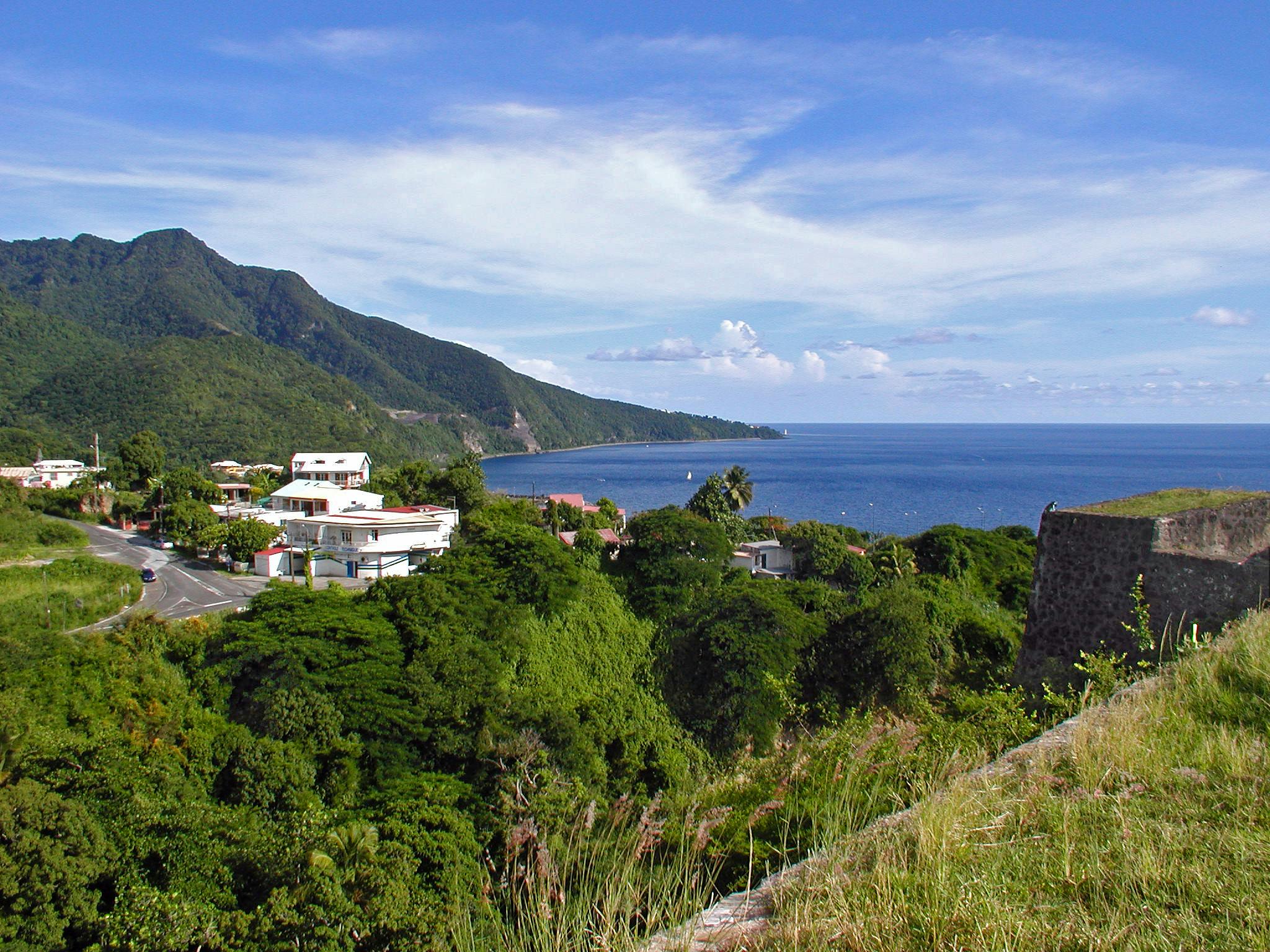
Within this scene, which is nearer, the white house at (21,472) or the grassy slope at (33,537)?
the grassy slope at (33,537)

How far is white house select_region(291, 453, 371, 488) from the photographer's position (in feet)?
196

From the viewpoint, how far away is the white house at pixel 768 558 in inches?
1296

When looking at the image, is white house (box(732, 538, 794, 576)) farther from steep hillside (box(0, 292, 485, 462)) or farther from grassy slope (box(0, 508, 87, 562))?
steep hillside (box(0, 292, 485, 462))

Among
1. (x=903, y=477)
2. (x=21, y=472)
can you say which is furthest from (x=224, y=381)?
(x=903, y=477)

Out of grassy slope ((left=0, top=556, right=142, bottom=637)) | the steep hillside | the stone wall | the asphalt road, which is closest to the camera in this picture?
the stone wall

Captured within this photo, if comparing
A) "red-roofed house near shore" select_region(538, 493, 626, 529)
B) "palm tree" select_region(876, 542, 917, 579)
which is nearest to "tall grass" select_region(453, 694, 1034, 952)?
"palm tree" select_region(876, 542, 917, 579)

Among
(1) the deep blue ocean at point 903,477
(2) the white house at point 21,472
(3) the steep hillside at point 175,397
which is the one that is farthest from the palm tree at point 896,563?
(3) the steep hillside at point 175,397

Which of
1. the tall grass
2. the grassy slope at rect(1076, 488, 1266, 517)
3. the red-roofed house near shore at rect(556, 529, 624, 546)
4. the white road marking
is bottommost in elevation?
the white road marking

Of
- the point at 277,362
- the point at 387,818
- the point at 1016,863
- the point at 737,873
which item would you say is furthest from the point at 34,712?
the point at 277,362

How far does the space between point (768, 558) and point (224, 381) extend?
79457 millimetres

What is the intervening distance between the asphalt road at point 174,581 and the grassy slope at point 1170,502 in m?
22.3

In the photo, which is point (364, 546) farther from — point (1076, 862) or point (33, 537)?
point (1076, 862)

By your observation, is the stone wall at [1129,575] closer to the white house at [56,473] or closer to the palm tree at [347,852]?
the palm tree at [347,852]

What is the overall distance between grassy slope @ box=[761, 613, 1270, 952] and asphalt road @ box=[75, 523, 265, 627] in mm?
23367
